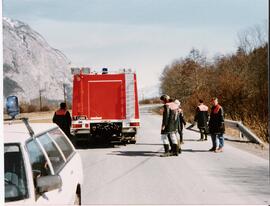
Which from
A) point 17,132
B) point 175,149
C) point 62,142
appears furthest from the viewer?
point 175,149

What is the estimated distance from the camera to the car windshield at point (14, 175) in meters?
3.41

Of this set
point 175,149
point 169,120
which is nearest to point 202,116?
point 175,149

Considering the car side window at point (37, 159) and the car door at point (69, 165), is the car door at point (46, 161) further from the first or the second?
the car door at point (69, 165)

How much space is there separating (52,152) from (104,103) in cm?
1043

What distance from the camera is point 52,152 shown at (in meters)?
4.80

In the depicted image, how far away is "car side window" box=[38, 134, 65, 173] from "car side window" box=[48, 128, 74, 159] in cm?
25

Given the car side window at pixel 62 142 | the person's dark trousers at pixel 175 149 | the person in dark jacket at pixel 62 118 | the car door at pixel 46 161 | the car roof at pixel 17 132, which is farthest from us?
the person in dark jacket at pixel 62 118

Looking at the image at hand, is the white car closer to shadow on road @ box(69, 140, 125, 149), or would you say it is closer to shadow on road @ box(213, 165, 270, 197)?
shadow on road @ box(213, 165, 270, 197)

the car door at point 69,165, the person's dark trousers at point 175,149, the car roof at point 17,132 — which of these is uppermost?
the car roof at point 17,132

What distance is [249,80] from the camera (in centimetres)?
2798

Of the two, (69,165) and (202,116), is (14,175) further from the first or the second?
(202,116)

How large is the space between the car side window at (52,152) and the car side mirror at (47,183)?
75 centimetres

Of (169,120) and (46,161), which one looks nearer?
(46,161)

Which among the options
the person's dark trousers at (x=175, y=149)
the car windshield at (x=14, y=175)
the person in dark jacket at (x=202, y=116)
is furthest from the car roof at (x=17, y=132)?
the person in dark jacket at (x=202, y=116)
